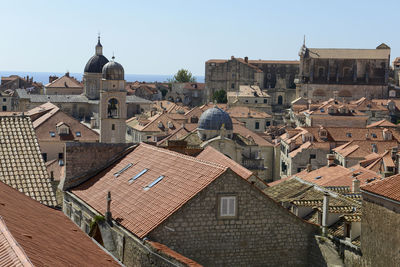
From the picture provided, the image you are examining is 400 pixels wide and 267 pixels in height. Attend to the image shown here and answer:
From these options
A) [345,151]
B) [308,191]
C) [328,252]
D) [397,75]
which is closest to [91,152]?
[308,191]

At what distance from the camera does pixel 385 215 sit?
17516mm

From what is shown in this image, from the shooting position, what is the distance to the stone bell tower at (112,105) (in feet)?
175

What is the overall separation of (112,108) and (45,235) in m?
42.0

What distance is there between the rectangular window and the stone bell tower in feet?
120

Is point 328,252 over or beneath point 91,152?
beneath

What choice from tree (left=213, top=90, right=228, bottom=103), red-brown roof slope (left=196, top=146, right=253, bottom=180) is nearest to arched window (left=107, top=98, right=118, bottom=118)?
red-brown roof slope (left=196, top=146, right=253, bottom=180)

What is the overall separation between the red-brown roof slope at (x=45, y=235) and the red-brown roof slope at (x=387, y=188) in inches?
287

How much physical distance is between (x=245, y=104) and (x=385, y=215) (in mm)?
96324

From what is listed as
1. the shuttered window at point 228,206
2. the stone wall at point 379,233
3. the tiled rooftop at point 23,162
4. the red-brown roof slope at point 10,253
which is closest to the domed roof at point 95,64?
the tiled rooftop at point 23,162

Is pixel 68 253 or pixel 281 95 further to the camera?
pixel 281 95

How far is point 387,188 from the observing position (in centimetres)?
1788

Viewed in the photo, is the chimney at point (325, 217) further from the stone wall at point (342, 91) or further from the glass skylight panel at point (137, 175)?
the stone wall at point (342, 91)

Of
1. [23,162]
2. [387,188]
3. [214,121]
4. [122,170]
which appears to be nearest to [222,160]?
[122,170]

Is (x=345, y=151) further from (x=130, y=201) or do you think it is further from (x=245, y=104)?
(x=245, y=104)
